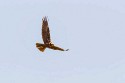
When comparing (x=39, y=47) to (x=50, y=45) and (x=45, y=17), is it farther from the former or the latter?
(x=45, y=17)

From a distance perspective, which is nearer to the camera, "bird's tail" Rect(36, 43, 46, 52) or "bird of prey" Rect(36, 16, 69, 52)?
"bird of prey" Rect(36, 16, 69, 52)

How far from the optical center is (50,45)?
42312 mm

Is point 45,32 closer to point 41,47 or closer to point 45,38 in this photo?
point 45,38

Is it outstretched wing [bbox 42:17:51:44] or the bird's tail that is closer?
outstretched wing [bbox 42:17:51:44]

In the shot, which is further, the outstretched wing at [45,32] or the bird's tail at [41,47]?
the bird's tail at [41,47]

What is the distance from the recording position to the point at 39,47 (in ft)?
145

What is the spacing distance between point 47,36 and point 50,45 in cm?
233

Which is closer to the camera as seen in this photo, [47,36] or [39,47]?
[47,36]

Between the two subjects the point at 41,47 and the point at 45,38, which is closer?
the point at 45,38

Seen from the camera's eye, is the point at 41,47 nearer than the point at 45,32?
No

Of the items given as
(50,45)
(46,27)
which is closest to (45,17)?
(46,27)

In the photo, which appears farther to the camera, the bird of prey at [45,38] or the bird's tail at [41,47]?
the bird's tail at [41,47]

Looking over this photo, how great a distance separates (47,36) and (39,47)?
4.43 metres

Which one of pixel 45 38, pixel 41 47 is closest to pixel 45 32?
pixel 45 38
